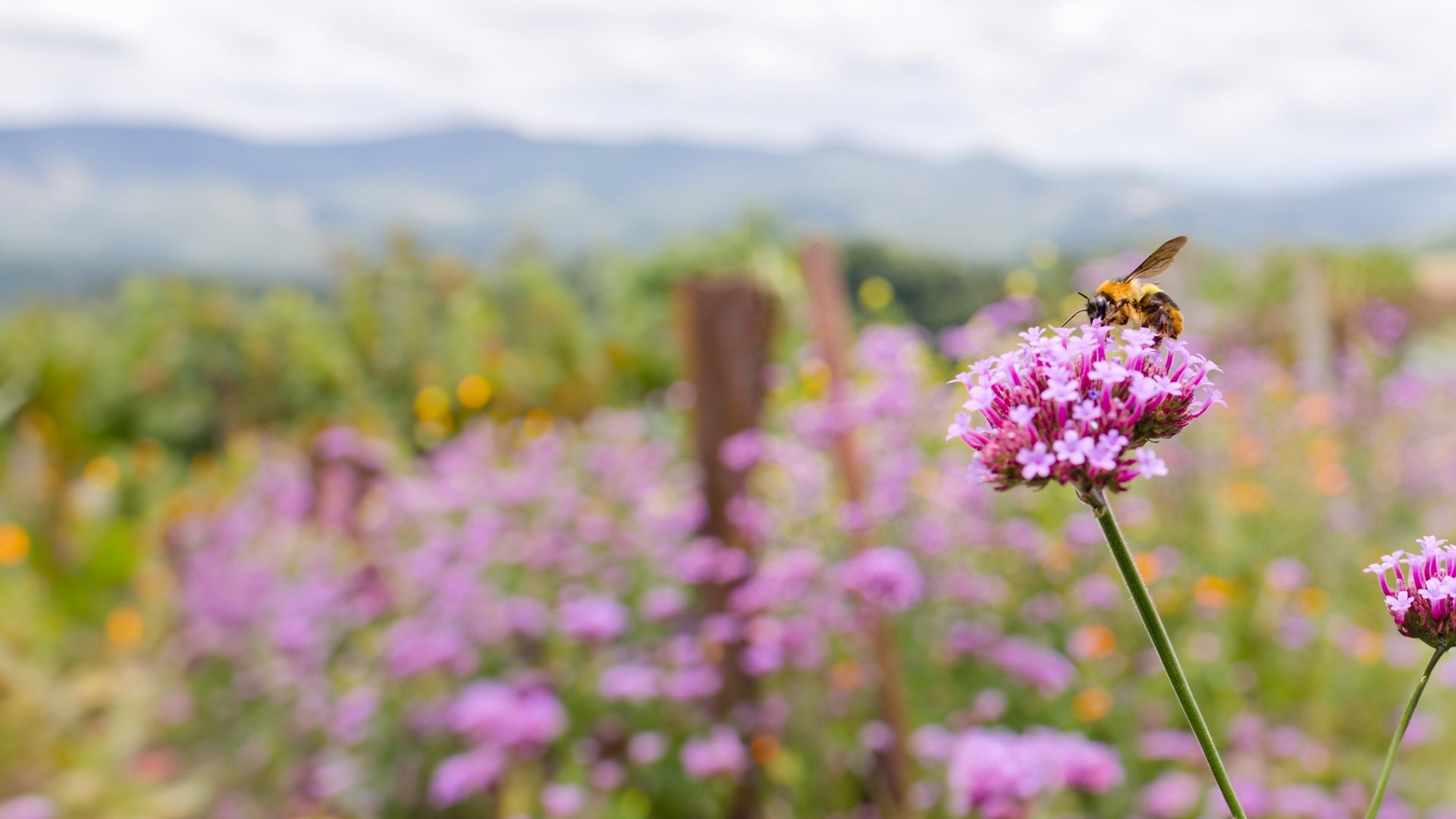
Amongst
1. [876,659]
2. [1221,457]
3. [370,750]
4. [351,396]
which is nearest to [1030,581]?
[876,659]

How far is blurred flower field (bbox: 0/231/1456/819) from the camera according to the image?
116 inches

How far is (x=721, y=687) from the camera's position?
3.22 m

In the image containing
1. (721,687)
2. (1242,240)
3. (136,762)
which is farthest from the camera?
(1242,240)

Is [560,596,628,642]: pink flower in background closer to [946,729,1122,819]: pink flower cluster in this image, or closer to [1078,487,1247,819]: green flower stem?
[946,729,1122,819]: pink flower cluster

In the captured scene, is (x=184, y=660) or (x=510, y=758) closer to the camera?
(x=510, y=758)

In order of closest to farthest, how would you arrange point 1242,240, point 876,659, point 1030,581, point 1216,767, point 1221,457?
point 1216,767 < point 876,659 < point 1030,581 < point 1221,457 < point 1242,240

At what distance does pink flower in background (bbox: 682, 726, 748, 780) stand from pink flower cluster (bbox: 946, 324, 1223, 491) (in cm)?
229

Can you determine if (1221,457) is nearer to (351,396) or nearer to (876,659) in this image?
(876,659)

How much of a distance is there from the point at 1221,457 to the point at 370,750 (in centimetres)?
367

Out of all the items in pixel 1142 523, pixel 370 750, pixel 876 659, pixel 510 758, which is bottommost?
pixel 370 750

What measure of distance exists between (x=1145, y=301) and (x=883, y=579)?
1658 mm

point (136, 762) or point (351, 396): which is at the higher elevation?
point (351, 396)

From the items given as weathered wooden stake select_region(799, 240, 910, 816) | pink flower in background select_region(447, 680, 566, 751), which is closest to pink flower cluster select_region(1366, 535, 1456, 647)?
weathered wooden stake select_region(799, 240, 910, 816)

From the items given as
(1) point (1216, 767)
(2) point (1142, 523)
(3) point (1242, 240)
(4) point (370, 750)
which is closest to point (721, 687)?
(4) point (370, 750)
